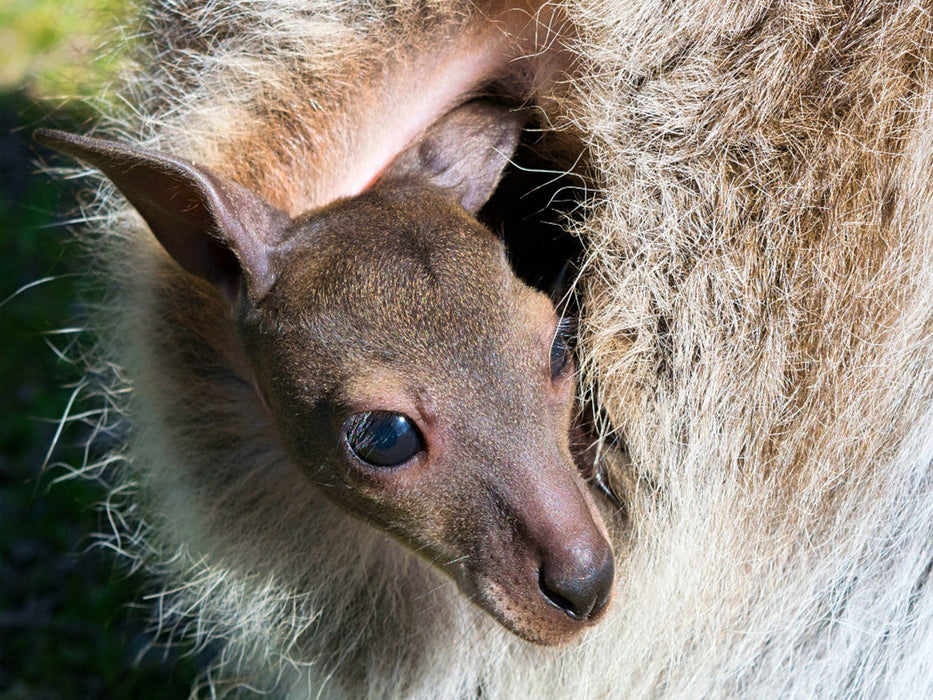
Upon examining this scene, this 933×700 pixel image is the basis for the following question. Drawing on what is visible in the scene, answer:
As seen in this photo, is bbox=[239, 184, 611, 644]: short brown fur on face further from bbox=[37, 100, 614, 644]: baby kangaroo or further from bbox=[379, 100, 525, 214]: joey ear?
bbox=[379, 100, 525, 214]: joey ear

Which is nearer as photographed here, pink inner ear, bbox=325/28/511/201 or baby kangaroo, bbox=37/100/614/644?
baby kangaroo, bbox=37/100/614/644

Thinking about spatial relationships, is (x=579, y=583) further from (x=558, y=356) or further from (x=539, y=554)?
(x=558, y=356)

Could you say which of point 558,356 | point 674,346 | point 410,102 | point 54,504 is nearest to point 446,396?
point 558,356

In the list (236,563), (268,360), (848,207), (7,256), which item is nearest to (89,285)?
(236,563)

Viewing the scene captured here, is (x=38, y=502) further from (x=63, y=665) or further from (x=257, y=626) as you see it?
(x=257, y=626)

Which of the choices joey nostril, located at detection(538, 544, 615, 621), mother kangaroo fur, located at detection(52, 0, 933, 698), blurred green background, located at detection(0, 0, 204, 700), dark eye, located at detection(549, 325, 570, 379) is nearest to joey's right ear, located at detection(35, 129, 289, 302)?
mother kangaroo fur, located at detection(52, 0, 933, 698)
